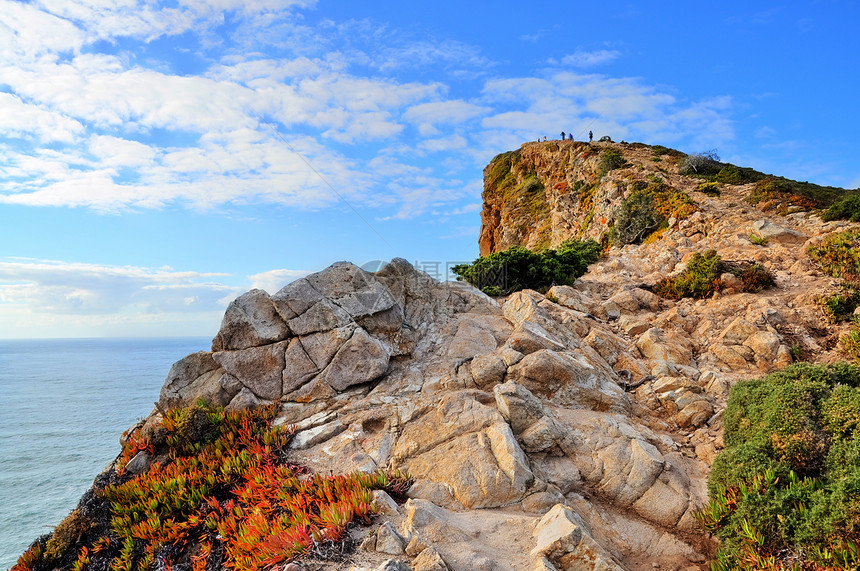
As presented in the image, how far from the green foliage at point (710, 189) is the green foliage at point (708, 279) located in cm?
1371

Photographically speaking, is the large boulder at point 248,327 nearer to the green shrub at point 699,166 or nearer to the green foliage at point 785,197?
the green foliage at point 785,197

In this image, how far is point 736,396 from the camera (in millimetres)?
A: 8820

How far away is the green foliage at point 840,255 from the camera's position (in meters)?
15.9

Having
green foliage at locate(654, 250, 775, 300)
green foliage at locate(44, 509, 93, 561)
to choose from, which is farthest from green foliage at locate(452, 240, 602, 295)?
green foliage at locate(44, 509, 93, 561)

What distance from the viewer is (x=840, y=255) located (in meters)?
16.8

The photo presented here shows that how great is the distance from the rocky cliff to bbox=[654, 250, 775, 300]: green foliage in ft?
1.24

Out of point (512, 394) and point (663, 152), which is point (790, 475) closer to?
point (512, 394)

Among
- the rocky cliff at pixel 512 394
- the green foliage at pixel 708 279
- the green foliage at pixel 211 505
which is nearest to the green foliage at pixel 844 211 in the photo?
the rocky cliff at pixel 512 394

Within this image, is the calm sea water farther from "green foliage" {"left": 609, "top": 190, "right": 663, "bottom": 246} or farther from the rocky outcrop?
"green foliage" {"left": 609, "top": 190, "right": 663, "bottom": 246}

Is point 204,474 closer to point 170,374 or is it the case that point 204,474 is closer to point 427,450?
point 170,374

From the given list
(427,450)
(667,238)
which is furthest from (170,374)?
(667,238)

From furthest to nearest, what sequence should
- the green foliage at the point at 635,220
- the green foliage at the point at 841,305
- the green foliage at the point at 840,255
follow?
the green foliage at the point at 635,220
the green foliage at the point at 840,255
the green foliage at the point at 841,305

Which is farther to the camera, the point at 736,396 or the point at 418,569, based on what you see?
the point at 736,396

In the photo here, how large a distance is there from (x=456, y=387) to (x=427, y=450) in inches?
82.5
